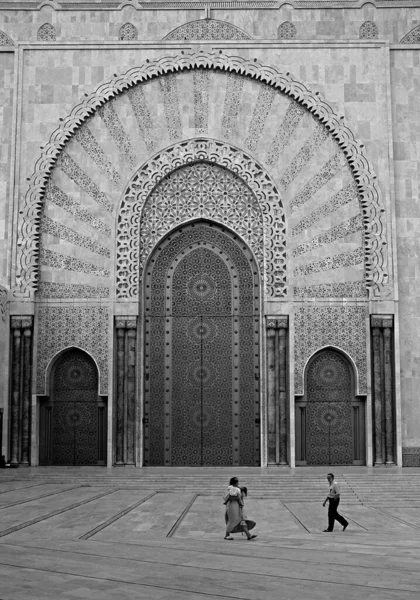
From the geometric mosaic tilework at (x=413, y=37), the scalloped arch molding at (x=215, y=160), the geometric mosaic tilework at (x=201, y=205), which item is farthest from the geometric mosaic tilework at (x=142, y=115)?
the geometric mosaic tilework at (x=413, y=37)

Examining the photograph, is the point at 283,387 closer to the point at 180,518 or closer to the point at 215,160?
the point at 215,160

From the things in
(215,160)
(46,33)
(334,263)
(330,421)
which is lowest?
(330,421)

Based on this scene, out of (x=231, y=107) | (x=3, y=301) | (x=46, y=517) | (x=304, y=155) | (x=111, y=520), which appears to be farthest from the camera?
(x=231, y=107)

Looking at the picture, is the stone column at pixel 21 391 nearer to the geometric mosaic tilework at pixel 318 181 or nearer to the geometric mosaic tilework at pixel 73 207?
the geometric mosaic tilework at pixel 73 207

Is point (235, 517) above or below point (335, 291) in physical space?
below

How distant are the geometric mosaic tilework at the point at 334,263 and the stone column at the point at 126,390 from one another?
274cm

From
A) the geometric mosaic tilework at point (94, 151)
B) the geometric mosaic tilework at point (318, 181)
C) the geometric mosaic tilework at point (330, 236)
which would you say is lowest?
the geometric mosaic tilework at point (330, 236)

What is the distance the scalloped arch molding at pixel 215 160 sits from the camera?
49.0ft

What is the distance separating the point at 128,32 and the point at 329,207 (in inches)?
170

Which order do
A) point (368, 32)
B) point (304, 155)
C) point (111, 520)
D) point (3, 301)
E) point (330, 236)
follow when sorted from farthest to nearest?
point (368, 32) < point (304, 155) < point (330, 236) < point (3, 301) < point (111, 520)

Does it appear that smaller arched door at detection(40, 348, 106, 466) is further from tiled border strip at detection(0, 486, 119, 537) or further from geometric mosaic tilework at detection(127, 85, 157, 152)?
geometric mosaic tilework at detection(127, 85, 157, 152)

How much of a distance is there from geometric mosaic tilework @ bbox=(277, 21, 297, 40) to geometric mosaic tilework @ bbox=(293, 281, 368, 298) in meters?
4.07

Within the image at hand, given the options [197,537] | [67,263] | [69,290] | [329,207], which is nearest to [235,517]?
[197,537]

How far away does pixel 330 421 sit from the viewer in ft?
48.3
